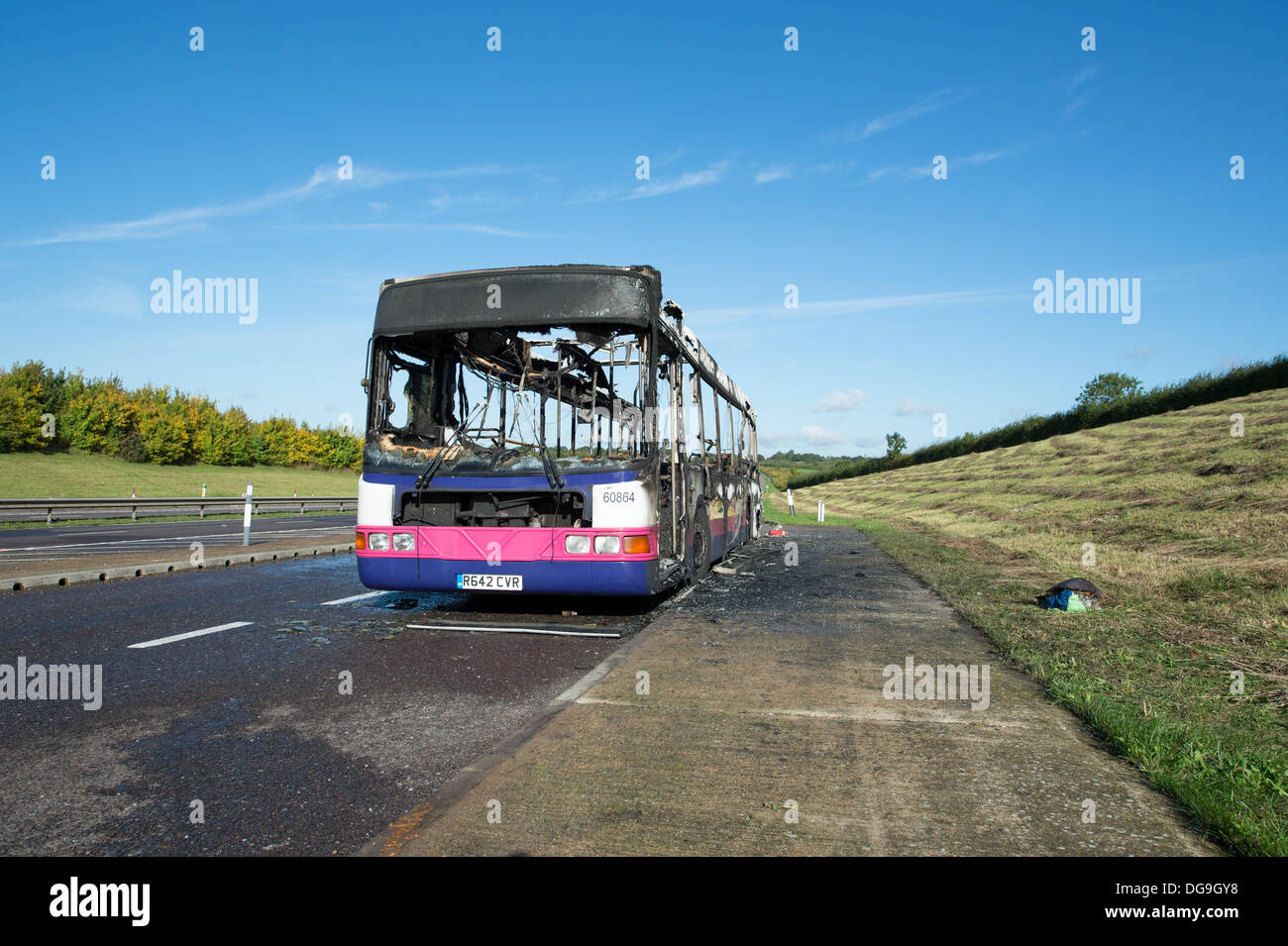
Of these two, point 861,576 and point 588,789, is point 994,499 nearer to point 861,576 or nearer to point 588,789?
point 861,576

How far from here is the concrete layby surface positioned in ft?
9.73

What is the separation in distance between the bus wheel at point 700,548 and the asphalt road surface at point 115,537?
10307 mm

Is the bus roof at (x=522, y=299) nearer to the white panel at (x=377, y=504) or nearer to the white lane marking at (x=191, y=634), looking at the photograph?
the white panel at (x=377, y=504)

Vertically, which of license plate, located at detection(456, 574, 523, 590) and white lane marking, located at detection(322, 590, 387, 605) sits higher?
license plate, located at detection(456, 574, 523, 590)

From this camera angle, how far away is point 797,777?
3.65m

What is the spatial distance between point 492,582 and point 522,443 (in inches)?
57.4

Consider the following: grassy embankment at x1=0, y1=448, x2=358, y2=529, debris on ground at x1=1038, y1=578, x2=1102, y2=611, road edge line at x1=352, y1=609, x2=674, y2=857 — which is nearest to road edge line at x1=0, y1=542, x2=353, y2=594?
road edge line at x1=352, y1=609, x2=674, y2=857

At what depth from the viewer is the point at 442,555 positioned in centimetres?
778

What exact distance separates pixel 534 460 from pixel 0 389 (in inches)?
2423

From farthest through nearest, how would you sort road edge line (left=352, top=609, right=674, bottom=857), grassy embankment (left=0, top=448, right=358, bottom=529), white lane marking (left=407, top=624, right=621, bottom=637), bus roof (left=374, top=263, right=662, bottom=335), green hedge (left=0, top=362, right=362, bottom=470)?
green hedge (left=0, top=362, right=362, bottom=470)
grassy embankment (left=0, top=448, right=358, bottom=529)
bus roof (left=374, top=263, right=662, bottom=335)
white lane marking (left=407, top=624, right=621, bottom=637)
road edge line (left=352, top=609, right=674, bottom=857)

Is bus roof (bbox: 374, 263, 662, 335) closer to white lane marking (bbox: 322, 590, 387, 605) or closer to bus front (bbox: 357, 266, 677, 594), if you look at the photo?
bus front (bbox: 357, 266, 677, 594)

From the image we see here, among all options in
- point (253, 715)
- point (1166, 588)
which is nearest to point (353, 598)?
point (253, 715)

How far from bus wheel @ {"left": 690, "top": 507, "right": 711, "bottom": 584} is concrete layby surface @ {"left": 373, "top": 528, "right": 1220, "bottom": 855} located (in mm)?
4087

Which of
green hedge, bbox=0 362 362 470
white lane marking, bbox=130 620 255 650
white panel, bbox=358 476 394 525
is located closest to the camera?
white lane marking, bbox=130 620 255 650
